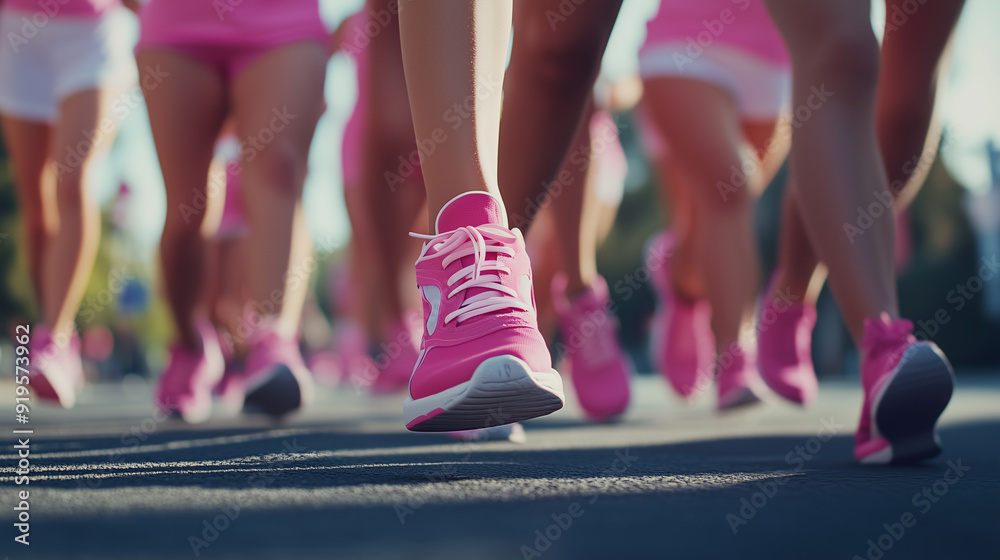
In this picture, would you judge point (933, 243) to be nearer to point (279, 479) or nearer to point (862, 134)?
point (862, 134)

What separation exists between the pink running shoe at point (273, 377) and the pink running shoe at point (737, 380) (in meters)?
1.53

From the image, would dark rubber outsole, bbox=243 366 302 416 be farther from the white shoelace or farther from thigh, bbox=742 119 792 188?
thigh, bbox=742 119 792 188

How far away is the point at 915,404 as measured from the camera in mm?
1530

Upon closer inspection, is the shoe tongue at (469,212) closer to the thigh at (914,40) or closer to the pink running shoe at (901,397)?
the pink running shoe at (901,397)

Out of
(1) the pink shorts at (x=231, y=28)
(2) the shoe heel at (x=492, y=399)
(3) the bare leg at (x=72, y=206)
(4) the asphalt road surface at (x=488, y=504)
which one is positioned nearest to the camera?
(4) the asphalt road surface at (x=488, y=504)

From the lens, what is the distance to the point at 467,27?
151cm

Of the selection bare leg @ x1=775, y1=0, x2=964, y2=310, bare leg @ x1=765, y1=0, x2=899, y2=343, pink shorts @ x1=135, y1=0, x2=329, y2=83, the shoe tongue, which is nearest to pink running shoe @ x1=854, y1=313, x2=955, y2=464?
bare leg @ x1=765, y1=0, x2=899, y2=343

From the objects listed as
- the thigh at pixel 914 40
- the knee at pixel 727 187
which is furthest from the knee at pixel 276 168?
the thigh at pixel 914 40

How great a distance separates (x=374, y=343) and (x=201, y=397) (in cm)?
183

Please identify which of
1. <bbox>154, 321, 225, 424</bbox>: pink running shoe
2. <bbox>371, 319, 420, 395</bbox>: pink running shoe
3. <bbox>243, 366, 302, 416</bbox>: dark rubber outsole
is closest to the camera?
<bbox>243, 366, 302, 416</bbox>: dark rubber outsole

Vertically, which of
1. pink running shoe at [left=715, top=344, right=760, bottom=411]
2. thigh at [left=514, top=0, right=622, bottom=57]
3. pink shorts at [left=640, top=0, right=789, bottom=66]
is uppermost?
pink shorts at [left=640, top=0, right=789, bottom=66]

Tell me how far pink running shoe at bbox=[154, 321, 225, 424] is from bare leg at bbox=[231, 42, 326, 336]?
0.51 m

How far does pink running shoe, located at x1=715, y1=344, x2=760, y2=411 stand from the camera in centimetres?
316

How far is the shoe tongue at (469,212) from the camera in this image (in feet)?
4.82
